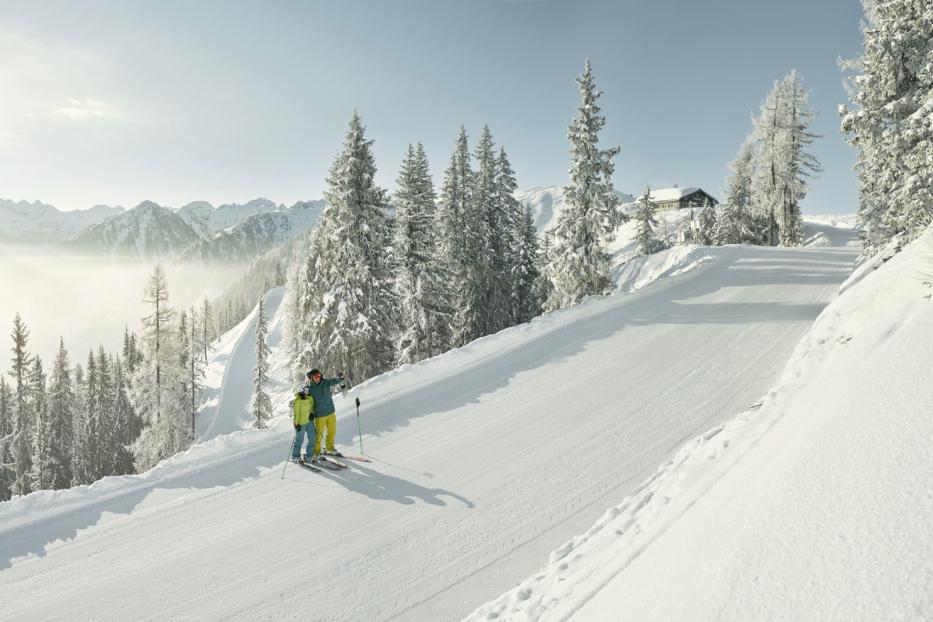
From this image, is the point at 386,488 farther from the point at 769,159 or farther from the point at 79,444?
the point at 79,444

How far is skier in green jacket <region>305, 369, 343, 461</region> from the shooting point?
8.62 m

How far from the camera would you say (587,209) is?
2416cm

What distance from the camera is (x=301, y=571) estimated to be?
19.5ft

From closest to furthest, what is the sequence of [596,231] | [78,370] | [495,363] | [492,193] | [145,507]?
1. [145,507]
2. [495,363]
3. [596,231]
4. [492,193]
5. [78,370]

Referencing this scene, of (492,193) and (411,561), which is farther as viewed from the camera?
(492,193)

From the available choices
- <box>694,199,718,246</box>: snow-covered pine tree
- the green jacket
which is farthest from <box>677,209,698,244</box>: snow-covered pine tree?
the green jacket

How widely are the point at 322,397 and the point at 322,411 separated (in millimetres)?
256

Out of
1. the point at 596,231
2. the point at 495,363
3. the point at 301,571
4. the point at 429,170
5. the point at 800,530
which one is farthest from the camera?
the point at 429,170

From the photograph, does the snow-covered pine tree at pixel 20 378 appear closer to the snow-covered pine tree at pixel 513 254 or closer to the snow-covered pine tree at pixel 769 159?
the snow-covered pine tree at pixel 513 254

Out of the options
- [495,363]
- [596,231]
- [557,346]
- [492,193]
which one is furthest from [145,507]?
[492,193]

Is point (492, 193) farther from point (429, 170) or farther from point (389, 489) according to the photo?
point (389, 489)

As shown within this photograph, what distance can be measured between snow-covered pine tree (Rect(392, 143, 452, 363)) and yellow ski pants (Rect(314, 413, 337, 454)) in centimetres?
1597

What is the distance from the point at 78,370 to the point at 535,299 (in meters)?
79.2

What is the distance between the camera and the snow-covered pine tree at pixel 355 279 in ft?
71.3
